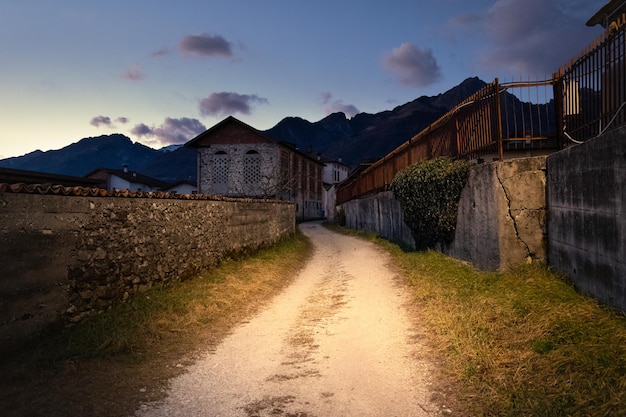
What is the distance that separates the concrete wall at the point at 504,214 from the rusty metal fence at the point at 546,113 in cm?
68

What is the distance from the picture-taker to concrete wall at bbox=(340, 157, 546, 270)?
7062mm

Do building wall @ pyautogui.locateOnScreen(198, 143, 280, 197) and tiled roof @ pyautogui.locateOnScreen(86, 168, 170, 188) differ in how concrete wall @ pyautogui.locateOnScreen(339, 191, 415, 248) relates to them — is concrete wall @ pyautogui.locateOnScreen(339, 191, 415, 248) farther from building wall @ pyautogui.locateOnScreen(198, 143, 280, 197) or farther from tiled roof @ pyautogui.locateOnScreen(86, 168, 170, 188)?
tiled roof @ pyautogui.locateOnScreen(86, 168, 170, 188)

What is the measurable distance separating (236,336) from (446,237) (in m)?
6.74

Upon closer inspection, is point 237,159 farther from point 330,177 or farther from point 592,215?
point 330,177

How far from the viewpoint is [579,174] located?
5.58 m

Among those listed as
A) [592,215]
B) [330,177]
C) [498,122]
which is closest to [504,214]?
[498,122]

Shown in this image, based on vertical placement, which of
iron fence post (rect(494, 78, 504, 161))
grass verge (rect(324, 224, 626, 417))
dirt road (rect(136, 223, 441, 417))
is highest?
iron fence post (rect(494, 78, 504, 161))

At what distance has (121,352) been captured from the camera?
5219 millimetres

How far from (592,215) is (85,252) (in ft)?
24.1

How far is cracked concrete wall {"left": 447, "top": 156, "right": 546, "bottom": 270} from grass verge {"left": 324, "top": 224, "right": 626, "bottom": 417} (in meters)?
0.40

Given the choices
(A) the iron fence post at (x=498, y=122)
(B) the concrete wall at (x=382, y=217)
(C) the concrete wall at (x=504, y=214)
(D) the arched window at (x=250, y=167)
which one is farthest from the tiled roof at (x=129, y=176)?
(A) the iron fence post at (x=498, y=122)

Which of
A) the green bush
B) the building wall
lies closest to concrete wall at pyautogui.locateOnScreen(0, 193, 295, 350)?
the green bush

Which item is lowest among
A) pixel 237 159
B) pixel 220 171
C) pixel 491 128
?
pixel 491 128

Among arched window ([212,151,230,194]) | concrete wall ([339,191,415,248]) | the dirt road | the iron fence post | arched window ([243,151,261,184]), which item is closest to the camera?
the dirt road
